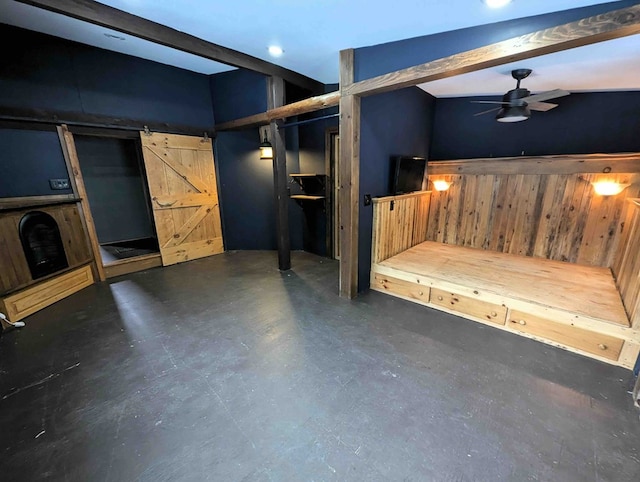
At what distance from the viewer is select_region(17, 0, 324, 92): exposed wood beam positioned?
2.10 metres

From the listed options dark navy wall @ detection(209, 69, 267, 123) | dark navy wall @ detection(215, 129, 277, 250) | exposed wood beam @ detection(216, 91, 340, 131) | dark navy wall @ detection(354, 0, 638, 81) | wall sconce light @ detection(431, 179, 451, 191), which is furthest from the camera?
dark navy wall @ detection(215, 129, 277, 250)

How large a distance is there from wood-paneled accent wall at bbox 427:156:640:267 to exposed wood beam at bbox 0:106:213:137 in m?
4.13

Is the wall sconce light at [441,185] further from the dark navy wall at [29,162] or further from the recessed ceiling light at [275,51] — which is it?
the dark navy wall at [29,162]

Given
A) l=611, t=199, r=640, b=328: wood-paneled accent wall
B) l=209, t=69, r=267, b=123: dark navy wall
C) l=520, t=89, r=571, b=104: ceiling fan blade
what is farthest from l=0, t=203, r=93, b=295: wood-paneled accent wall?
l=611, t=199, r=640, b=328: wood-paneled accent wall

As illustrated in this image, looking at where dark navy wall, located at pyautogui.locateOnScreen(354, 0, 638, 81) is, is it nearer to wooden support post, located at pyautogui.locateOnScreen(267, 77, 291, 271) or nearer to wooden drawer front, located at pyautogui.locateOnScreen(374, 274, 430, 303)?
wooden support post, located at pyautogui.locateOnScreen(267, 77, 291, 271)

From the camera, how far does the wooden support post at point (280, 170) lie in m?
3.63

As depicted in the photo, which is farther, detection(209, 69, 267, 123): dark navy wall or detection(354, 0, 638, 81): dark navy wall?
detection(209, 69, 267, 123): dark navy wall

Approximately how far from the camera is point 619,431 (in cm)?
158

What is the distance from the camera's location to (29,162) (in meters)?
3.19

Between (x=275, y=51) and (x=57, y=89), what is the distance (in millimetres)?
2783

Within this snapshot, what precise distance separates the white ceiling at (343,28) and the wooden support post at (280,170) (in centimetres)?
37

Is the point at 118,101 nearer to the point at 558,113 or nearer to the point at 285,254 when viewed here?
the point at 285,254

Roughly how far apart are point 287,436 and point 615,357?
257 centimetres

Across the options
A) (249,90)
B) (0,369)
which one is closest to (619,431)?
(0,369)
